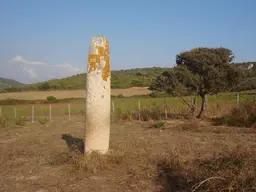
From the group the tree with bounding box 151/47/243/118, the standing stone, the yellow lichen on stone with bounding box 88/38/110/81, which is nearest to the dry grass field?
the standing stone

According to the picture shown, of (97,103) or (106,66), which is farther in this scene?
(106,66)

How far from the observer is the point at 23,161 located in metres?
6.97

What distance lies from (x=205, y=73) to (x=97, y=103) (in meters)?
9.19

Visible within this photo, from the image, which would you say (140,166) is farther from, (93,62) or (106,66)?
(93,62)

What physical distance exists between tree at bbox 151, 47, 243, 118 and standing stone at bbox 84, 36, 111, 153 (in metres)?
8.27

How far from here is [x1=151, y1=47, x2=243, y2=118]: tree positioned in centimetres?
1395

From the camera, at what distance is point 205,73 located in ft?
46.4

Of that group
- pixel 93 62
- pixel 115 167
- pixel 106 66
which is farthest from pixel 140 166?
pixel 93 62

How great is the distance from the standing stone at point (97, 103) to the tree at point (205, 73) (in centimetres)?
827

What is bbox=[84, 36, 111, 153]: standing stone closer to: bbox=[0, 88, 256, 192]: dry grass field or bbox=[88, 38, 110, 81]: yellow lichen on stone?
bbox=[88, 38, 110, 81]: yellow lichen on stone

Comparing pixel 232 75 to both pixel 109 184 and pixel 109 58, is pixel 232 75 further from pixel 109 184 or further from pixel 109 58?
pixel 109 184

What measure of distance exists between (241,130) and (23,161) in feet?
27.8

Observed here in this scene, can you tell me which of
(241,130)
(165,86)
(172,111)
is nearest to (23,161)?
(241,130)

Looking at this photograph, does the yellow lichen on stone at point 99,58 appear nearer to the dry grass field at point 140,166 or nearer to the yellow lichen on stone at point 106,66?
the yellow lichen on stone at point 106,66
